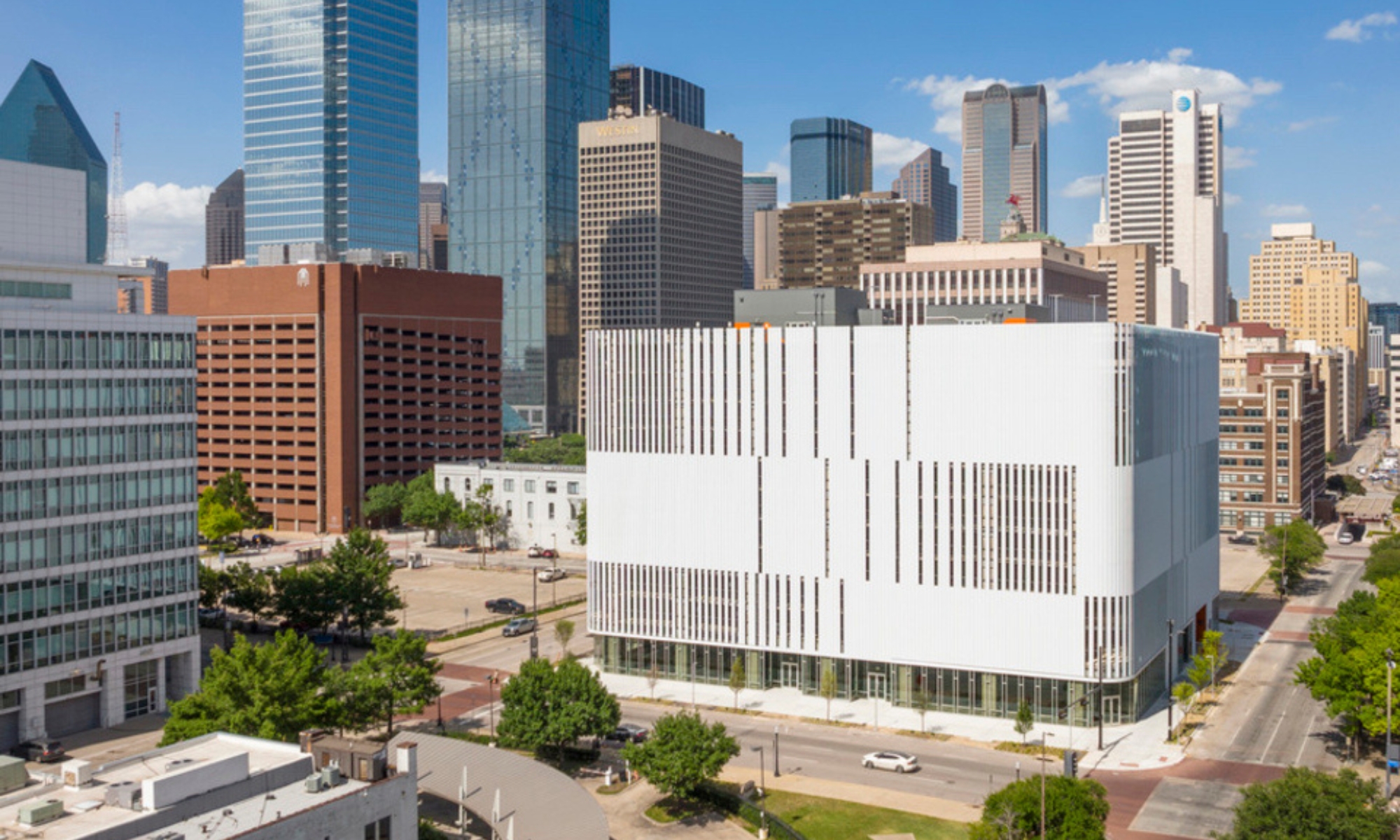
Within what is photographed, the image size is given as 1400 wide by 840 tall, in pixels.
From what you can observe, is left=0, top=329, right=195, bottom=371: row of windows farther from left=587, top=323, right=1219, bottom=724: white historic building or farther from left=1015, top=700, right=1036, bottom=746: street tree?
left=1015, top=700, right=1036, bottom=746: street tree

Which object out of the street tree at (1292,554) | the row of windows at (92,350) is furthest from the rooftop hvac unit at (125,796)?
the street tree at (1292,554)

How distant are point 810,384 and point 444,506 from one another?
93.6 meters

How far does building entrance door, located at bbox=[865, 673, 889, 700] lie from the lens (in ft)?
312

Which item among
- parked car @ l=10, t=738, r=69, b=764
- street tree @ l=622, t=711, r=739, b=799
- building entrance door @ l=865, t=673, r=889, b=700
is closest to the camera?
street tree @ l=622, t=711, r=739, b=799

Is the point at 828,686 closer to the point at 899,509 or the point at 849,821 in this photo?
the point at 899,509

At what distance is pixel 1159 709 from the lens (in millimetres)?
95312

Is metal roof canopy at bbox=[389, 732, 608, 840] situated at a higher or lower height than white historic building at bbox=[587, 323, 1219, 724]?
lower

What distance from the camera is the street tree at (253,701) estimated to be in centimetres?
6919

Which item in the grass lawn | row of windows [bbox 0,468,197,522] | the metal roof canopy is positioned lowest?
the grass lawn

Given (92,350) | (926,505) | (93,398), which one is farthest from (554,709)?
(92,350)

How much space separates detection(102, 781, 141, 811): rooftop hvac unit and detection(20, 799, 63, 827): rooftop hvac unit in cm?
157

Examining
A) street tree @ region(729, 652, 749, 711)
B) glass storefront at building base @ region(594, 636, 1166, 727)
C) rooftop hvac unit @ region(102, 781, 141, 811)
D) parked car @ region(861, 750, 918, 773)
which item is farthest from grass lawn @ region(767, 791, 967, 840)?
rooftop hvac unit @ region(102, 781, 141, 811)

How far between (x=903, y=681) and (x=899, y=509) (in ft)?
41.6

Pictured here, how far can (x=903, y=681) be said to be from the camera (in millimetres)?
94000
